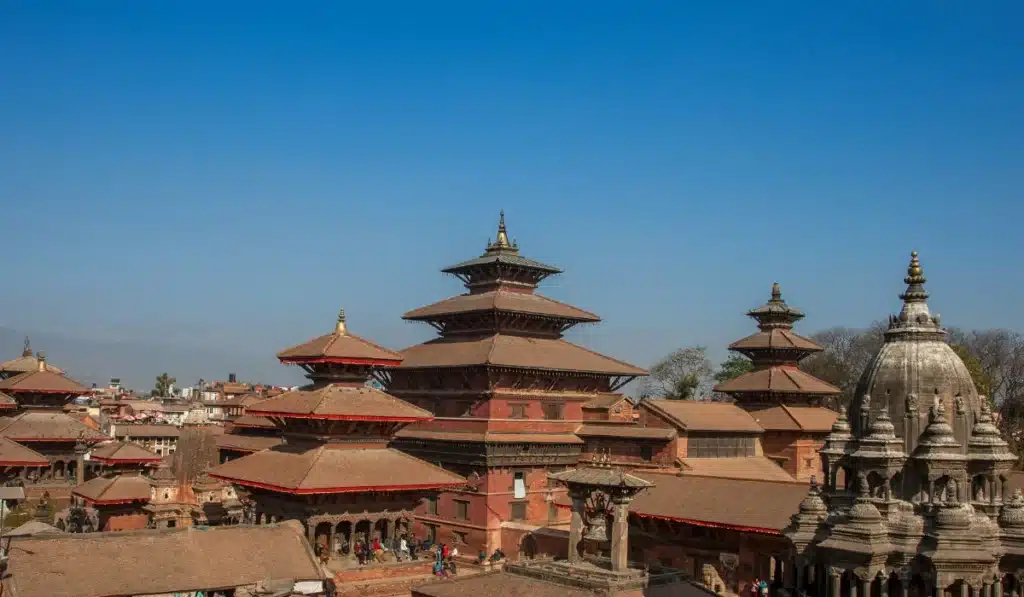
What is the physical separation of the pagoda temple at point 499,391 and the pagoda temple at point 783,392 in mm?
6260

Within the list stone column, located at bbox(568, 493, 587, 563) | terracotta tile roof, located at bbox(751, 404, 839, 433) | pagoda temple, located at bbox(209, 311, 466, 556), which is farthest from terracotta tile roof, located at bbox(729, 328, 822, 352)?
stone column, located at bbox(568, 493, 587, 563)

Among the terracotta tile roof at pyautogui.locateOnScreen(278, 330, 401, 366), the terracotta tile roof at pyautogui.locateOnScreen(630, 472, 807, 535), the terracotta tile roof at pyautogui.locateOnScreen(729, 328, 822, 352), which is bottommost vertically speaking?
the terracotta tile roof at pyautogui.locateOnScreen(630, 472, 807, 535)

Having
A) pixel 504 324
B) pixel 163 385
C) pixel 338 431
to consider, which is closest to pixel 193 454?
pixel 504 324

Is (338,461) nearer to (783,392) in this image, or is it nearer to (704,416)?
(704,416)

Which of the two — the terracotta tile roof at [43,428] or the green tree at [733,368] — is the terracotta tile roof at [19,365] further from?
the green tree at [733,368]

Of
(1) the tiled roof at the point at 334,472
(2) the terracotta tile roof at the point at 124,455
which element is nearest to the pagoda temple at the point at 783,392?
(1) the tiled roof at the point at 334,472

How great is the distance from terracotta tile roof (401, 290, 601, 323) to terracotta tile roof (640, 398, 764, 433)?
7937 millimetres

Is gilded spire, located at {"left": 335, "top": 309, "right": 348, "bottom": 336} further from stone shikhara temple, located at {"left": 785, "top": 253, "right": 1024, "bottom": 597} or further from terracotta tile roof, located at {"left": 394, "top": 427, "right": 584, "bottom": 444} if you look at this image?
stone shikhara temple, located at {"left": 785, "top": 253, "right": 1024, "bottom": 597}

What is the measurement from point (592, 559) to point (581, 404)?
20.1m

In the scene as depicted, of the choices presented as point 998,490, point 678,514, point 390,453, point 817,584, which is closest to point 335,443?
point 390,453

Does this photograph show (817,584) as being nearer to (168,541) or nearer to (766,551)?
(766,551)

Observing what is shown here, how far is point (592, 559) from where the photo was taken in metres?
24.8

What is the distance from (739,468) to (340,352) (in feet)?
57.1

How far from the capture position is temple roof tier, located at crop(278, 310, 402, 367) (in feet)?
112
